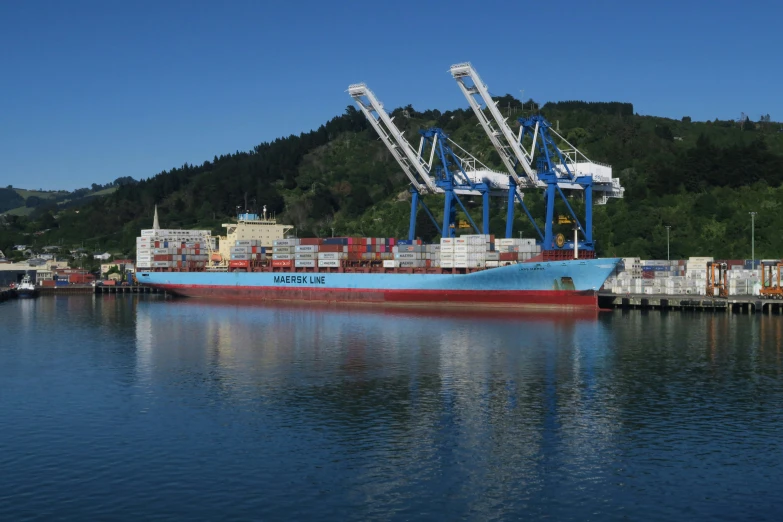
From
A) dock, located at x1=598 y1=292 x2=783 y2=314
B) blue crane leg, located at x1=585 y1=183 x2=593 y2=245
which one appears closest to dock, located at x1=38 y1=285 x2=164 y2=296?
blue crane leg, located at x1=585 y1=183 x2=593 y2=245

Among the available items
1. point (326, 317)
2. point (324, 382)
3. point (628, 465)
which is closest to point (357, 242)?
point (326, 317)

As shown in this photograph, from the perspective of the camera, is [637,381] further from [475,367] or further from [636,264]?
[636,264]

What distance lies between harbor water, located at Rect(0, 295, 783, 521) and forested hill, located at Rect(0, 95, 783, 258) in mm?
52128

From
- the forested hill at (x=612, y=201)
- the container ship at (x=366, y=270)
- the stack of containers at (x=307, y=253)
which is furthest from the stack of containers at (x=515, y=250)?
the forested hill at (x=612, y=201)

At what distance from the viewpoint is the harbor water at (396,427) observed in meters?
23.1

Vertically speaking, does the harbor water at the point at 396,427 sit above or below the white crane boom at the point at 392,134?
below

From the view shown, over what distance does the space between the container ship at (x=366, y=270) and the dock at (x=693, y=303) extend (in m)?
7.61

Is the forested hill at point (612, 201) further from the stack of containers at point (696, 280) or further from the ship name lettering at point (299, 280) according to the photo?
the ship name lettering at point (299, 280)

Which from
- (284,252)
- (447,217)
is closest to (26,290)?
(284,252)

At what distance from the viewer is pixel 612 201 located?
4665 inches

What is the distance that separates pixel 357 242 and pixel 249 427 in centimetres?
5893

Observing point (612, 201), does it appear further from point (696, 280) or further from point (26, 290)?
point (26, 290)

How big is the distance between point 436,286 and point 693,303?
23.3 m

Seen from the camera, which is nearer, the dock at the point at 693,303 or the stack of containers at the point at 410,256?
the dock at the point at 693,303
